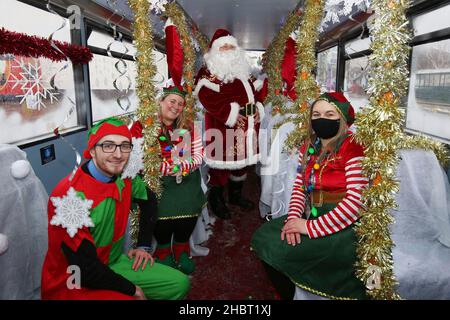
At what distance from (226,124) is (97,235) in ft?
8.33

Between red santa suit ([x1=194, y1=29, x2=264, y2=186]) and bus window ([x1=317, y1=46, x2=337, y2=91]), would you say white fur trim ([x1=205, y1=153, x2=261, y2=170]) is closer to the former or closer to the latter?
red santa suit ([x1=194, y1=29, x2=264, y2=186])

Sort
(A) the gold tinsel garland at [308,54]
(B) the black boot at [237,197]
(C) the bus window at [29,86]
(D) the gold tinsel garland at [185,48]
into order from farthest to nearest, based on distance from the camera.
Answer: (B) the black boot at [237,197] < (D) the gold tinsel garland at [185,48] < (A) the gold tinsel garland at [308,54] < (C) the bus window at [29,86]

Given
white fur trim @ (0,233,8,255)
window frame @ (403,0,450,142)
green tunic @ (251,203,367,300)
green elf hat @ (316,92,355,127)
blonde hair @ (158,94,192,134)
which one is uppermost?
window frame @ (403,0,450,142)

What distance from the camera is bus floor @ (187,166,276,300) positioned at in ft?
7.86

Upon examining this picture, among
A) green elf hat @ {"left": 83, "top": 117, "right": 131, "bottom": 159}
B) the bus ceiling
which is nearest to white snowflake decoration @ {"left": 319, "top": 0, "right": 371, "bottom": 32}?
the bus ceiling

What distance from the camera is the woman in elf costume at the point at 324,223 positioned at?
5.70ft

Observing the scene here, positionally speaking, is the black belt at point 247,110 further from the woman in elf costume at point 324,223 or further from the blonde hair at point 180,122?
the woman in elf costume at point 324,223

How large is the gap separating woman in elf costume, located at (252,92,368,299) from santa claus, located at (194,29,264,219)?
1803mm

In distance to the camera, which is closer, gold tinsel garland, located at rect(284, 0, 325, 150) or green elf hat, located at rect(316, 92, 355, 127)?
green elf hat, located at rect(316, 92, 355, 127)

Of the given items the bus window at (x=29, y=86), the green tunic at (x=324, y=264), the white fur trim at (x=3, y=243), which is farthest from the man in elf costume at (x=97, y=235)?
the bus window at (x=29, y=86)

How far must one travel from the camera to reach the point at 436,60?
2.80m

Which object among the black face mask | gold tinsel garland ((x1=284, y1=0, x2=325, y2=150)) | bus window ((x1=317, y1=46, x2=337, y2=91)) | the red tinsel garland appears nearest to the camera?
the black face mask

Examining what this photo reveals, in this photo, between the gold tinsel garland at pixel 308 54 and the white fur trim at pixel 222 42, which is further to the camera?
the white fur trim at pixel 222 42

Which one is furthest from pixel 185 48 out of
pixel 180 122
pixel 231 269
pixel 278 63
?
pixel 231 269
